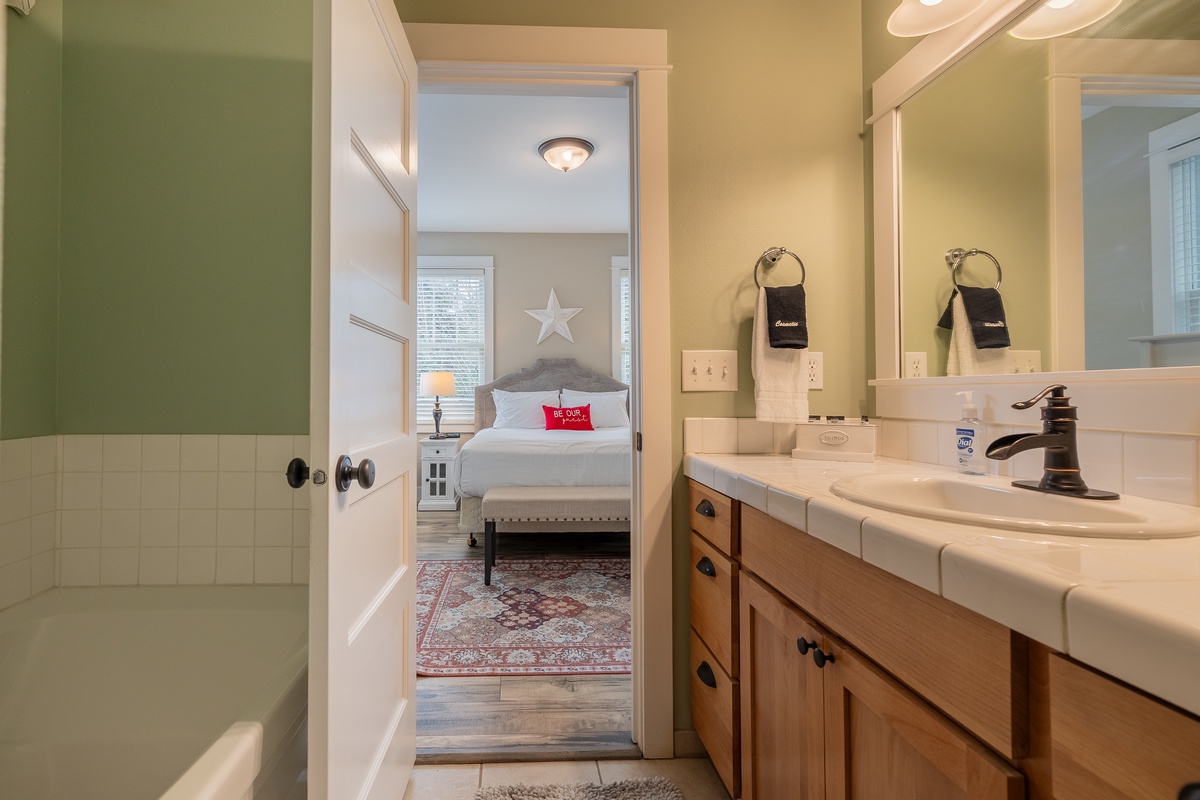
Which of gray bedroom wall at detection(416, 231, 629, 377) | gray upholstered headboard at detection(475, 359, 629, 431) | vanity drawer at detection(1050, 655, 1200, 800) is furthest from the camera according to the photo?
gray bedroom wall at detection(416, 231, 629, 377)

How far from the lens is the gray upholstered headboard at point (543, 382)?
213 inches

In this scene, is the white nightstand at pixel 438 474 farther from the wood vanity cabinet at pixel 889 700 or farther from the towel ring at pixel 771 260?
the wood vanity cabinet at pixel 889 700

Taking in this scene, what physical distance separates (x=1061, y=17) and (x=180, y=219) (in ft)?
7.00

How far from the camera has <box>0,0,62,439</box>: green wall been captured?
138 centimetres

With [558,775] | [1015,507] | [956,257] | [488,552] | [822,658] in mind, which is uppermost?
[956,257]

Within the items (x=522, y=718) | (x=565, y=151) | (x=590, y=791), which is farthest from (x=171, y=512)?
(x=565, y=151)

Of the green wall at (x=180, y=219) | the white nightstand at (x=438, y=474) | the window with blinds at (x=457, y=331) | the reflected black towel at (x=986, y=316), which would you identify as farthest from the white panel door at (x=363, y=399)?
the window with blinds at (x=457, y=331)

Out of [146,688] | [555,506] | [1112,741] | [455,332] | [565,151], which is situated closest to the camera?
[1112,741]

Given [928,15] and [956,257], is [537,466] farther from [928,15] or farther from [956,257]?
[928,15]

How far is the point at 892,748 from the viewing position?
754 millimetres

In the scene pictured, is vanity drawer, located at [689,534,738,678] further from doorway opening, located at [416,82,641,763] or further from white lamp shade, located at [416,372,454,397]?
white lamp shade, located at [416,372,454,397]

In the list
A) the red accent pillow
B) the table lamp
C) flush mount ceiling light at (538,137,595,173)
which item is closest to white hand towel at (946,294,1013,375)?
flush mount ceiling light at (538,137,595,173)

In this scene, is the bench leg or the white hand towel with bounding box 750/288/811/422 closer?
the white hand towel with bounding box 750/288/811/422

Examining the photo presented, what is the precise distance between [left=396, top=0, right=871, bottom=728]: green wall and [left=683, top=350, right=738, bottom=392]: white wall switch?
22mm
